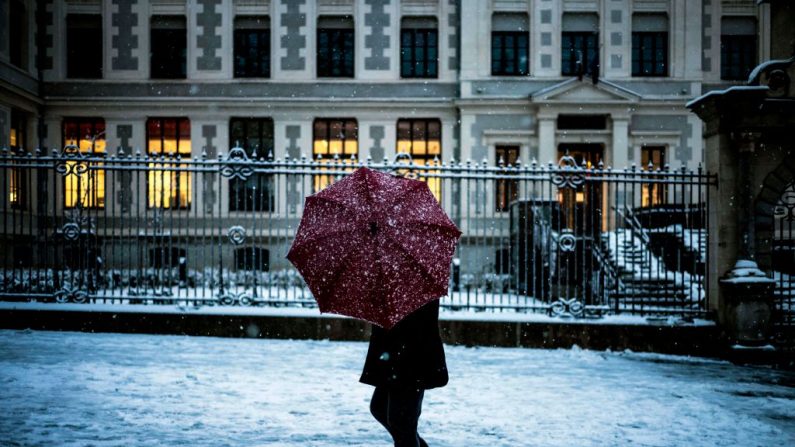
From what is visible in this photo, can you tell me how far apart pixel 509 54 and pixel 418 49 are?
3.25 metres

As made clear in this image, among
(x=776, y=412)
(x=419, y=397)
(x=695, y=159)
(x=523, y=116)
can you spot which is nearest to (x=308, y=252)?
(x=419, y=397)

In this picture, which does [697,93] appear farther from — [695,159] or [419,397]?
[419,397]

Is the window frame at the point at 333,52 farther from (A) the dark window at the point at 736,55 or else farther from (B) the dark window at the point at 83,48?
(A) the dark window at the point at 736,55

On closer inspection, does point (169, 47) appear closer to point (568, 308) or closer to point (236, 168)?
point (236, 168)

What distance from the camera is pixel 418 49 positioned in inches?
953

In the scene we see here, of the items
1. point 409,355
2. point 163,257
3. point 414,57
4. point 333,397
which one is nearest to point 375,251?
→ point 409,355

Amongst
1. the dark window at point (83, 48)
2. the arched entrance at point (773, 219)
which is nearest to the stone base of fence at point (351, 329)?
the arched entrance at point (773, 219)

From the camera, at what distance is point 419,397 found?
3785 mm

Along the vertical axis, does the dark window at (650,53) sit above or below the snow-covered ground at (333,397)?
above

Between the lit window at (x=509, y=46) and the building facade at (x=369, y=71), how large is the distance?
5cm

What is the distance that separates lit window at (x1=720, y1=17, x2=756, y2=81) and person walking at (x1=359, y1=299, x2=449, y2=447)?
2394 cm

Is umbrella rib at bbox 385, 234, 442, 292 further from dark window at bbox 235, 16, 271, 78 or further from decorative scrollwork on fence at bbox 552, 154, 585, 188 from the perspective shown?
dark window at bbox 235, 16, 271, 78

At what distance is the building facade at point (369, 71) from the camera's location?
23500 mm

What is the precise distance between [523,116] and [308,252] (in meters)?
20.7
